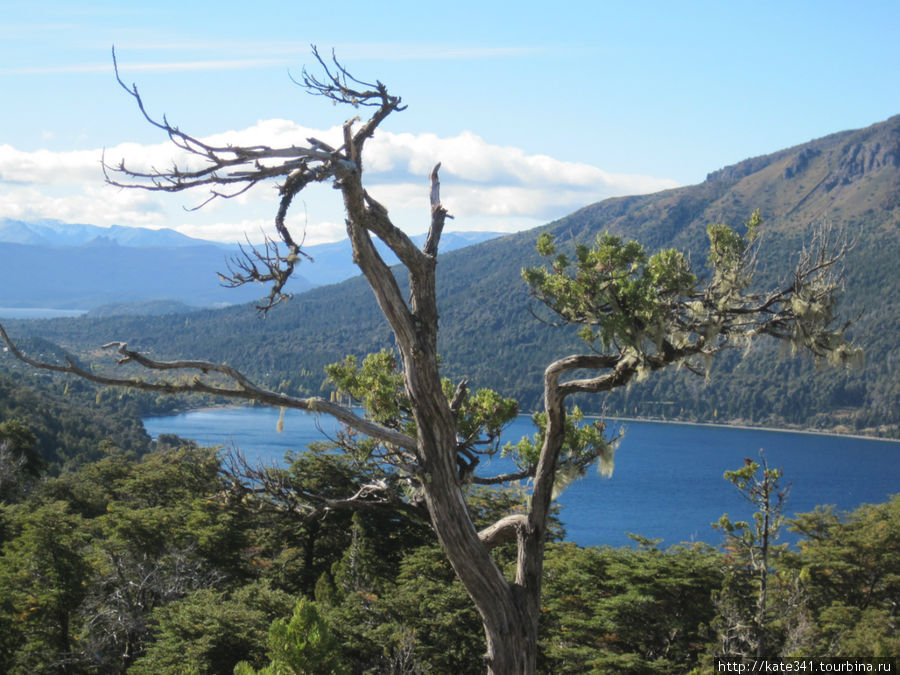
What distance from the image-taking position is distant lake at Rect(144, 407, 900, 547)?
153ft

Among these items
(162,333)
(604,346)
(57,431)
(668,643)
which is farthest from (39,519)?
(162,333)

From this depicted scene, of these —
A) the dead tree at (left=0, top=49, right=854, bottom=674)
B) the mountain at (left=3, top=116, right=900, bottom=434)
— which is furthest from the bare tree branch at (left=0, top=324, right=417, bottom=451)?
the mountain at (left=3, top=116, right=900, bottom=434)

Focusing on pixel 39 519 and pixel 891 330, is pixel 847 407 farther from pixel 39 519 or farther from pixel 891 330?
pixel 39 519

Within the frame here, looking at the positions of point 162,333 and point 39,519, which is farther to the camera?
point 162,333

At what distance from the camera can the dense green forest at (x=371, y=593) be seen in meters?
10.8

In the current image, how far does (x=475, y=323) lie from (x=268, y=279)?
14257cm

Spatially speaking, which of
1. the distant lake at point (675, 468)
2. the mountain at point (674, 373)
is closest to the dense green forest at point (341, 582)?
the distant lake at point (675, 468)

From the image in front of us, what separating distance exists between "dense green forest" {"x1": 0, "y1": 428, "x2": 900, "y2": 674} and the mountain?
6247cm

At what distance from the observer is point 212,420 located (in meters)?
97.4

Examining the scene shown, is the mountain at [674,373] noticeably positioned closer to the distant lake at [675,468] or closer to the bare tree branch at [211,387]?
the distant lake at [675,468]

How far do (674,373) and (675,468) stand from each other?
163ft

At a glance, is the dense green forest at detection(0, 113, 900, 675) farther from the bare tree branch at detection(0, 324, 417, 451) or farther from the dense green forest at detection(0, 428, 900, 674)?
the bare tree branch at detection(0, 324, 417, 451)

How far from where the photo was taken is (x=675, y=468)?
69.4 meters

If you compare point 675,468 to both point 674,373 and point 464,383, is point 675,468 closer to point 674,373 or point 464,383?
point 674,373
